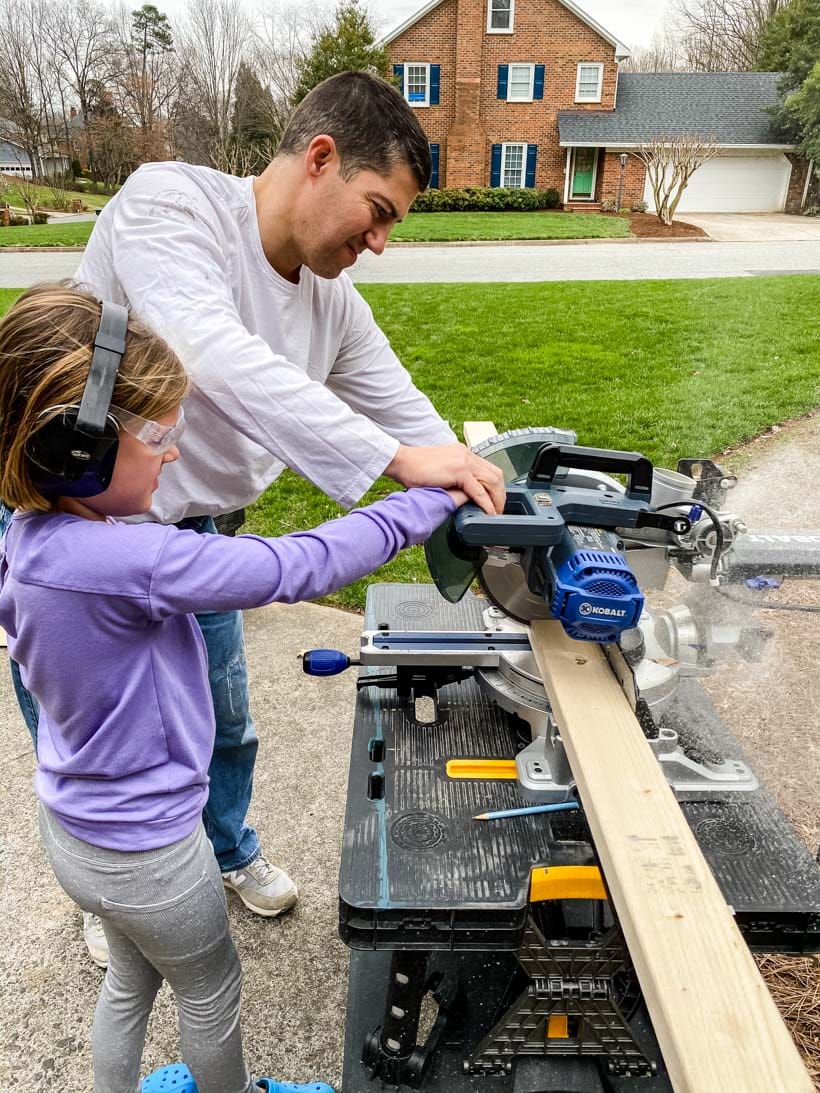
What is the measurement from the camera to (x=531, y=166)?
25.5 metres

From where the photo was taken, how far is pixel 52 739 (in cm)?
127

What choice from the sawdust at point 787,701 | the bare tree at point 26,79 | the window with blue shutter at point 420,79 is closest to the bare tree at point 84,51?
the bare tree at point 26,79

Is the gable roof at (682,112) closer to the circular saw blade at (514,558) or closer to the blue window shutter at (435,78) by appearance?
the blue window shutter at (435,78)

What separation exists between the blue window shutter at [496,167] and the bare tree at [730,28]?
678 cm

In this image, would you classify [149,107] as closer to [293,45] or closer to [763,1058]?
[293,45]

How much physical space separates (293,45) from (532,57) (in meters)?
7.28

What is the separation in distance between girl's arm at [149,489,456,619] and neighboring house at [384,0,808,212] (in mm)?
24435

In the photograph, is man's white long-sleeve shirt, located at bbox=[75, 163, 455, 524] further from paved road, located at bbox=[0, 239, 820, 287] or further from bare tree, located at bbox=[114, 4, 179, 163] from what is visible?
bare tree, located at bbox=[114, 4, 179, 163]

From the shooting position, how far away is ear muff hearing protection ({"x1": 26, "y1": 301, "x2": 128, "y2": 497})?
3.41 feet

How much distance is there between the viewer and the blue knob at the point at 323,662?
1927 mm

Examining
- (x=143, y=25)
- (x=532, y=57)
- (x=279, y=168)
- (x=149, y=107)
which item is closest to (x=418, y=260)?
(x=279, y=168)

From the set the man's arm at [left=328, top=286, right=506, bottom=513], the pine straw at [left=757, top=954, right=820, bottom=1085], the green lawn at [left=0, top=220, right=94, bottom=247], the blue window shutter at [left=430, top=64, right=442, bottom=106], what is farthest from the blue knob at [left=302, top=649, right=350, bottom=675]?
the blue window shutter at [left=430, top=64, right=442, bottom=106]

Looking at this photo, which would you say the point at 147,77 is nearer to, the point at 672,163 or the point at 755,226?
the point at 672,163

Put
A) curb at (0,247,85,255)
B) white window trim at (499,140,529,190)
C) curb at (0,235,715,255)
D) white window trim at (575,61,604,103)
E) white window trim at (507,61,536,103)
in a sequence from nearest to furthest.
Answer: curb at (0,247,85,255) < curb at (0,235,715,255) < white window trim at (507,61,536,103) < white window trim at (575,61,604,103) < white window trim at (499,140,529,190)
